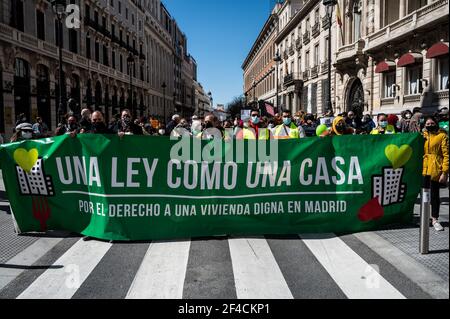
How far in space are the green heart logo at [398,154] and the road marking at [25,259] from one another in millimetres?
5148

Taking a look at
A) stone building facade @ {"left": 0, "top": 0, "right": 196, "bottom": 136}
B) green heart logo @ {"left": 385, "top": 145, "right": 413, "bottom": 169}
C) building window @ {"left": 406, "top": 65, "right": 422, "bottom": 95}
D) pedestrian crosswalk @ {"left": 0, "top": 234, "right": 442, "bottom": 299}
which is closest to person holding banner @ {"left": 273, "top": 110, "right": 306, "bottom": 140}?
green heart logo @ {"left": 385, "top": 145, "right": 413, "bottom": 169}

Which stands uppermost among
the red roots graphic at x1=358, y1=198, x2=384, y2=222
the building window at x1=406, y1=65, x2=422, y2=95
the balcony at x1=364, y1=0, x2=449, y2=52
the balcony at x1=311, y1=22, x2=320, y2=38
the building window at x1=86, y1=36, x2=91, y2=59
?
the balcony at x1=311, y1=22, x2=320, y2=38

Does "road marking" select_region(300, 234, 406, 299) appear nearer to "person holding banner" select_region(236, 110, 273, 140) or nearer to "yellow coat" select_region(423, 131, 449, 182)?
"yellow coat" select_region(423, 131, 449, 182)

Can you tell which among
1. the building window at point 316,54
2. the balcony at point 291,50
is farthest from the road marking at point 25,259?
the balcony at point 291,50

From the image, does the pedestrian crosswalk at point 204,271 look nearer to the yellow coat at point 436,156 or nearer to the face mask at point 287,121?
the yellow coat at point 436,156

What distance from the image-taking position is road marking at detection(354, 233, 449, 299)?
3781 mm

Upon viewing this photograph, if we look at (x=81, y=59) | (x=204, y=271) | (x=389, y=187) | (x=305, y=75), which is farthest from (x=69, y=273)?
(x=305, y=75)

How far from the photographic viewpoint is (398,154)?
19.2ft

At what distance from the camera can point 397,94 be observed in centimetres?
2280

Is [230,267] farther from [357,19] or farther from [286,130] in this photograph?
[357,19]

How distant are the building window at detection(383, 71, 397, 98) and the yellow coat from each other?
1952 centimetres
